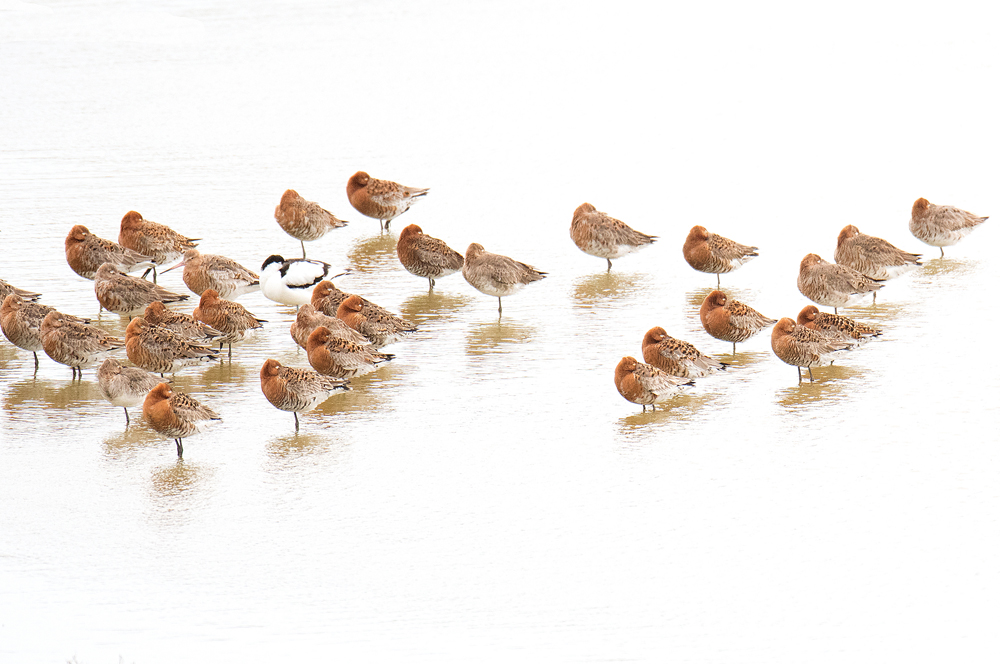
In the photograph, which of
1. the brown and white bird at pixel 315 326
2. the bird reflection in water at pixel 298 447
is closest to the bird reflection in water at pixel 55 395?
the bird reflection in water at pixel 298 447

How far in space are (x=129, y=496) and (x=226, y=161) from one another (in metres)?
10.2

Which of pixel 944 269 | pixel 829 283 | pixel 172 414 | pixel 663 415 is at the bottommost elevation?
pixel 663 415

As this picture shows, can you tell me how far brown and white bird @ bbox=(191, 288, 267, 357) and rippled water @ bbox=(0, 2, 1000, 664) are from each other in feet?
0.90

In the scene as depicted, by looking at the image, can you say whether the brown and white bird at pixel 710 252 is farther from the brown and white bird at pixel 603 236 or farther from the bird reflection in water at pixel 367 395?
the bird reflection in water at pixel 367 395

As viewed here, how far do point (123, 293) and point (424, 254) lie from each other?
9.15ft

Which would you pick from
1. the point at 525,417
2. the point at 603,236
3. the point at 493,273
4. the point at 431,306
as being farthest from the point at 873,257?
the point at 525,417

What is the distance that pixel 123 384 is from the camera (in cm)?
916

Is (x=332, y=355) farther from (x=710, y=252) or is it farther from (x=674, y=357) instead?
(x=710, y=252)

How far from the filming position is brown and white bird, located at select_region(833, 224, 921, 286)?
12125 mm

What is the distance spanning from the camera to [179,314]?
10562 mm

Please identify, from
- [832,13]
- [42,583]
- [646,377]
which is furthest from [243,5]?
[42,583]

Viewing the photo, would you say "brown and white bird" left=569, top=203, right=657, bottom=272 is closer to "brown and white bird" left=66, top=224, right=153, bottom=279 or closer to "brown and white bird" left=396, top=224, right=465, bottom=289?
"brown and white bird" left=396, top=224, right=465, bottom=289

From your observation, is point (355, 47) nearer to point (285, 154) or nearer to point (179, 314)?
point (285, 154)

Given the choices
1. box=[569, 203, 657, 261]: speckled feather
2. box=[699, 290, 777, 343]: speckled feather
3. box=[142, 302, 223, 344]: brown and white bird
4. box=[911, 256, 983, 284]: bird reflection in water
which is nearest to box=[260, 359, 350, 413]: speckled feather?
box=[142, 302, 223, 344]: brown and white bird
